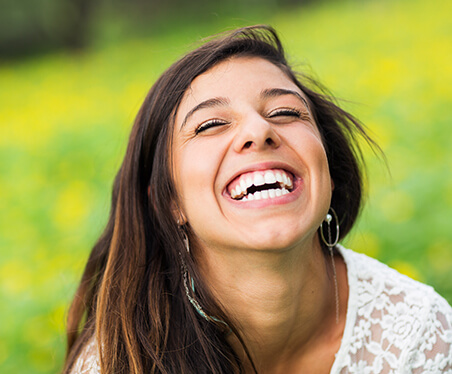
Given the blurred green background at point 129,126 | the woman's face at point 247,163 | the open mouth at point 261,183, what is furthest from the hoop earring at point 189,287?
the blurred green background at point 129,126

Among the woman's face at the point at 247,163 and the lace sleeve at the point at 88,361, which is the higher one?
the woman's face at the point at 247,163

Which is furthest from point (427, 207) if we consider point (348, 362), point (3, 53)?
point (3, 53)

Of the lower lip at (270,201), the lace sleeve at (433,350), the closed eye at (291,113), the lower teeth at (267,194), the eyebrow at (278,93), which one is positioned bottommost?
the lace sleeve at (433,350)

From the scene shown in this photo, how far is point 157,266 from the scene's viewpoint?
260cm

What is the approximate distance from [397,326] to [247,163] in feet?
3.20

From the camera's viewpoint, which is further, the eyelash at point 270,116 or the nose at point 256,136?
the eyelash at point 270,116

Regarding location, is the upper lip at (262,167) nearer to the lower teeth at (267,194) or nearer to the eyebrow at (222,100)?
the lower teeth at (267,194)

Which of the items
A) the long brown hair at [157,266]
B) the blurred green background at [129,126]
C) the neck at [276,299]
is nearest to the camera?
the neck at [276,299]

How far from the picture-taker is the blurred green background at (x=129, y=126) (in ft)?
11.9

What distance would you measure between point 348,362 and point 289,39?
8.18 m

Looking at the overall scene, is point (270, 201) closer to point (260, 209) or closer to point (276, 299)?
point (260, 209)

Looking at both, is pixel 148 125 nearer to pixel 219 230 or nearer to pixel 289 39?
pixel 219 230

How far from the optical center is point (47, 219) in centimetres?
527

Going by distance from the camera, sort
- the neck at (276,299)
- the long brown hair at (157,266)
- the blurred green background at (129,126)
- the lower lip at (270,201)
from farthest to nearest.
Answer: the blurred green background at (129,126) → the long brown hair at (157,266) → the neck at (276,299) → the lower lip at (270,201)
